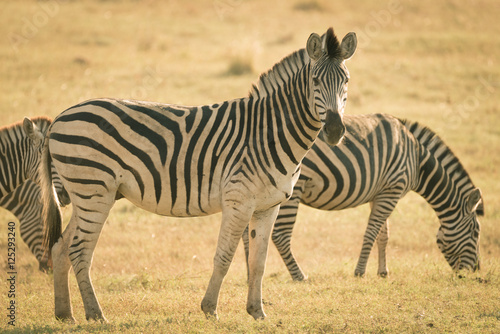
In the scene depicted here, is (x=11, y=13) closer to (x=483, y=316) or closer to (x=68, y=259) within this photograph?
(x=68, y=259)

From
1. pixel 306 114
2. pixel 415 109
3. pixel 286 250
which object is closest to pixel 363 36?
pixel 415 109

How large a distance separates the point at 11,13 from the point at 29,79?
6.75 metres

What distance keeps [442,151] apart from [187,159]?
499 centimetres

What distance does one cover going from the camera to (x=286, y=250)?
8891 mm

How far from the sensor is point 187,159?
644 centimetres

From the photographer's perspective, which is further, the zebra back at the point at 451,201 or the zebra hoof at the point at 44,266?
the zebra back at the point at 451,201

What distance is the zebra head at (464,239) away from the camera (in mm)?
9234

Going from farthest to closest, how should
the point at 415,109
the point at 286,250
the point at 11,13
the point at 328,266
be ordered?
1. the point at 11,13
2. the point at 415,109
3. the point at 328,266
4. the point at 286,250

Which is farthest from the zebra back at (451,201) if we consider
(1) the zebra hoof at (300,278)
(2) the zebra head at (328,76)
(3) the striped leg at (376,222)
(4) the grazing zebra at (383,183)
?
(2) the zebra head at (328,76)

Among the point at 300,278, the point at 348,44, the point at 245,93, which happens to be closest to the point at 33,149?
the point at 300,278

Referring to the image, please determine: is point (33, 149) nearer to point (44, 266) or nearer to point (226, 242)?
point (44, 266)

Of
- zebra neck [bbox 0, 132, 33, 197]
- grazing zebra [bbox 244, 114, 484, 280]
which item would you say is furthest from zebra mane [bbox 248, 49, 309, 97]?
zebra neck [bbox 0, 132, 33, 197]

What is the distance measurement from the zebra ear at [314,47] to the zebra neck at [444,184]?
4.07 metres

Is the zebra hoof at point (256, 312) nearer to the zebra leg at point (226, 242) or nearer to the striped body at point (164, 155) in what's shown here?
the zebra leg at point (226, 242)
